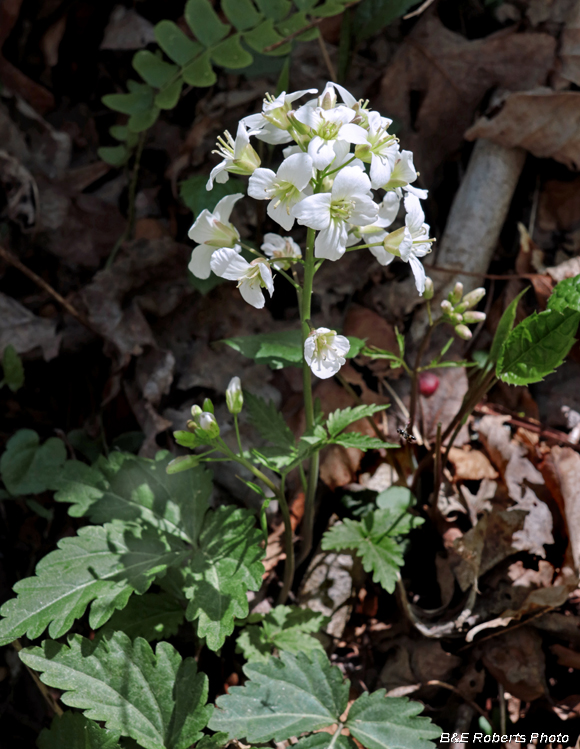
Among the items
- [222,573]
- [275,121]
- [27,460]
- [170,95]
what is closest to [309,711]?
[222,573]

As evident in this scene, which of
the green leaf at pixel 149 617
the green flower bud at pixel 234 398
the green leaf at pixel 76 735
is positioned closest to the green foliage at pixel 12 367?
the green leaf at pixel 149 617

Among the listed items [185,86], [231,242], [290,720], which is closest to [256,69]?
[185,86]

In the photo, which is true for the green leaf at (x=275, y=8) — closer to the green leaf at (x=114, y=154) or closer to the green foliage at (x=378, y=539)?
the green leaf at (x=114, y=154)

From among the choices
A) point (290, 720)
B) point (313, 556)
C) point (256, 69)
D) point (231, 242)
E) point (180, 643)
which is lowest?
point (180, 643)

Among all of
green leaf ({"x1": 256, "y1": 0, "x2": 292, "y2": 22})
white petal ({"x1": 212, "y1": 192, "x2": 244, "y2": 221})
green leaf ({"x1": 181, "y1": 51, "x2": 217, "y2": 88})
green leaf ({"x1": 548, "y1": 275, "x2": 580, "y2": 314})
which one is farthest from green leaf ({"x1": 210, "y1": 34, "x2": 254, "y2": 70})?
green leaf ({"x1": 548, "y1": 275, "x2": 580, "y2": 314})

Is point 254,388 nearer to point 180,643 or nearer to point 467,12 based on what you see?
point 180,643

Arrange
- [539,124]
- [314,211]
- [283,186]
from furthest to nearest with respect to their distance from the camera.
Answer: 1. [539,124]
2. [283,186]
3. [314,211]

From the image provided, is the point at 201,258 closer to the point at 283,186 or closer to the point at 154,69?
the point at 283,186

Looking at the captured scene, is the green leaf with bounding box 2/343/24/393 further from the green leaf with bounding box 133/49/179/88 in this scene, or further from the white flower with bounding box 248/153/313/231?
the white flower with bounding box 248/153/313/231
